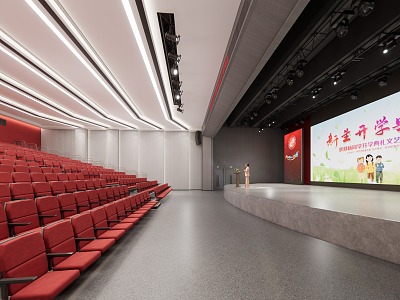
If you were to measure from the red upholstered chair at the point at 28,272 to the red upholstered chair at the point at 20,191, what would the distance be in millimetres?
1757

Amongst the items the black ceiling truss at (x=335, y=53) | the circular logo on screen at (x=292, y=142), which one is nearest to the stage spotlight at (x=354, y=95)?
the black ceiling truss at (x=335, y=53)

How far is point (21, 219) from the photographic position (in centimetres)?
263

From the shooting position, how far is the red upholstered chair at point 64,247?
2.10m

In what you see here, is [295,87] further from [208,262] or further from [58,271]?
[58,271]

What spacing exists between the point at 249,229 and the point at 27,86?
7643mm

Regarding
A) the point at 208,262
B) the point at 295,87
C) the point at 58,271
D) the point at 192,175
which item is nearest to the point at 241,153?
the point at 192,175

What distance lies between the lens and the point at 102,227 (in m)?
3.21

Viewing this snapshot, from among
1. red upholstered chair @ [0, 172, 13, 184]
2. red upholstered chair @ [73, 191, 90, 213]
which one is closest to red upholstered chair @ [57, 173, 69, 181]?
red upholstered chair @ [0, 172, 13, 184]

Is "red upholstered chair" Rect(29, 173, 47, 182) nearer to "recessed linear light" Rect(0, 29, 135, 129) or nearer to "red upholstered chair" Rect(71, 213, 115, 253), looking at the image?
"red upholstered chair" Rect(71, 213, 115, 253)

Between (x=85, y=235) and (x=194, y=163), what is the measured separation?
461 inches

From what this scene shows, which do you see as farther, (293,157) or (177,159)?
(177,159)

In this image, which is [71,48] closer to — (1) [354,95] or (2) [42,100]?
(2) [42,100]

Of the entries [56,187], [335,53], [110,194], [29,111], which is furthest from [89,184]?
[29,111]

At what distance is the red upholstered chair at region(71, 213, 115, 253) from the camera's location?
257 centimetres
